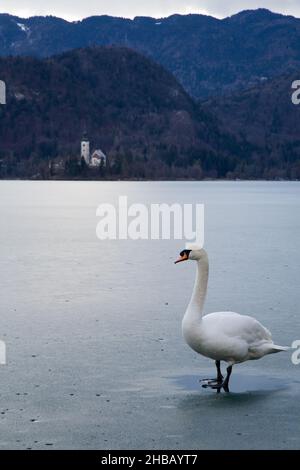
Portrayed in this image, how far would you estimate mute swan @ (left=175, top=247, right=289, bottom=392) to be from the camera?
34.9 feet

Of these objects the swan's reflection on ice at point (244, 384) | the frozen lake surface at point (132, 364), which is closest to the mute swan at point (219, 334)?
the swan's reflection on ice at point (244, 384)

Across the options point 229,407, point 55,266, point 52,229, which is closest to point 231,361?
point 229,407

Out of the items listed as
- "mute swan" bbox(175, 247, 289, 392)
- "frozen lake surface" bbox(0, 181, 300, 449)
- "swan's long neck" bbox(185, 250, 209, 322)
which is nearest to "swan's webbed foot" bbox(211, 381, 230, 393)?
"mute swan" bbox(175, 247, 289, 392)

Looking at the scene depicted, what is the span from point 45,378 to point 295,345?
4.32 meters

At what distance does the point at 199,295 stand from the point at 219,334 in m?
0.62

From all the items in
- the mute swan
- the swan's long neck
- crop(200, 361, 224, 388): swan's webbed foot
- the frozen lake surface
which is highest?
the swan's long neck

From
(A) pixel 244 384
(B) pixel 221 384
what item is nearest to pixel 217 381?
(B) pixel 221 384

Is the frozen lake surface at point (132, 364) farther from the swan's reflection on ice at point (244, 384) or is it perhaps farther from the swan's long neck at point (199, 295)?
the swan's long neck at point (199, 295)

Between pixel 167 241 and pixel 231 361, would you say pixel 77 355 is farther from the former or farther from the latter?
pixel 167 241

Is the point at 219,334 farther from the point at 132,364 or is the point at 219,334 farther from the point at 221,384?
the point at 132,364

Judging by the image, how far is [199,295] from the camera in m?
11.0

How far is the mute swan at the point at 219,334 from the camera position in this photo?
34.9ft

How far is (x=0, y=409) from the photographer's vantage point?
1005cm

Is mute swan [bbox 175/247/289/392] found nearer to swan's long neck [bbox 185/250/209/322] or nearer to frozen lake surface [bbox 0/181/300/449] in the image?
swan's long neck [bbox 185/250/209/322]
